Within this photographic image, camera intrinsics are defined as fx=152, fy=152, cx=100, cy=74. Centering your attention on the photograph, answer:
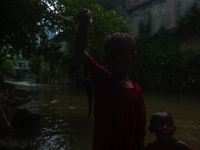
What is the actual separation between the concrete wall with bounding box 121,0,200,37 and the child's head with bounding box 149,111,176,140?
15233 millimetres

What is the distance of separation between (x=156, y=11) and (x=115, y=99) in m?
18.3

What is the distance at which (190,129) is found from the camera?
3.81 m

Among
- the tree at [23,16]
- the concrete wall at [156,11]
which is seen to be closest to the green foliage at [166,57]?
the concrete wall at [156,11]

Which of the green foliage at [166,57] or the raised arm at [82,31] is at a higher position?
the green foliage at [166,57]

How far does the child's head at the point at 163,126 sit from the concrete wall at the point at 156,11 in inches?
600

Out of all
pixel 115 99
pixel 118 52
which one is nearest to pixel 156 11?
pixel 118 52

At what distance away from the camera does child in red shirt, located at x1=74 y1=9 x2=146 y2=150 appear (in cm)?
101

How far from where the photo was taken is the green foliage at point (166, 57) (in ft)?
41.8

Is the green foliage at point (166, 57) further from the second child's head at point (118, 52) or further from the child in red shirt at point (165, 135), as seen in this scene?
the second child's head at point (118, 52)

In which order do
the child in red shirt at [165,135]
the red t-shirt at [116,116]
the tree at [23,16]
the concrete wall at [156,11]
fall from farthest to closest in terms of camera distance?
the concrete wall at [156,11] → the tree at [23,16] → the child in red shirt at [165,135] → the red t-shirt at [116,116]

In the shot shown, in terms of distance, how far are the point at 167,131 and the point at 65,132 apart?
2.62 meters

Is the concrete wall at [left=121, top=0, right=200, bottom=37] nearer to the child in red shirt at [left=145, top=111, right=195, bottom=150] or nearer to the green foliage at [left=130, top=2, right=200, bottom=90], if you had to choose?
the green foliage at [left=130, top=2, right=200, bottom=90]

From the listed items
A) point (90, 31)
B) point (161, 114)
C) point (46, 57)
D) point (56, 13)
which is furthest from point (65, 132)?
point (46, 57)

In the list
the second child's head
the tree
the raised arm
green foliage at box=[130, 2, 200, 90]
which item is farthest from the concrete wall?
the raised arm
